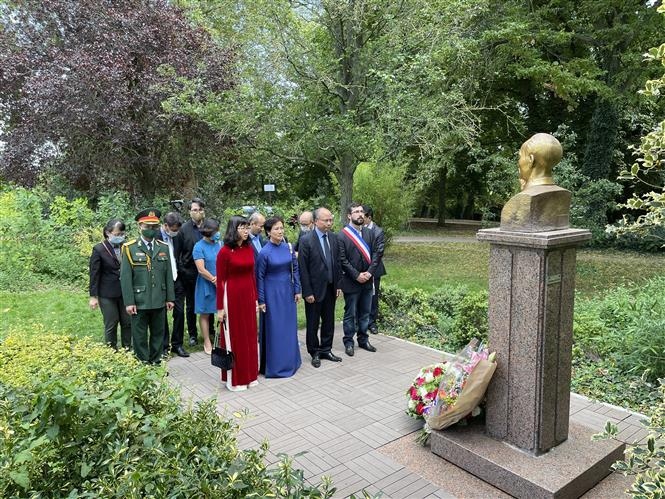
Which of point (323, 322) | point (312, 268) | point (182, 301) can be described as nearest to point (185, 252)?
point (182, 301)

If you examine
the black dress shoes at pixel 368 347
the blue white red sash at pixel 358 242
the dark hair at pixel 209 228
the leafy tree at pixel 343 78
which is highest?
the leafy tree at pixel 343 78

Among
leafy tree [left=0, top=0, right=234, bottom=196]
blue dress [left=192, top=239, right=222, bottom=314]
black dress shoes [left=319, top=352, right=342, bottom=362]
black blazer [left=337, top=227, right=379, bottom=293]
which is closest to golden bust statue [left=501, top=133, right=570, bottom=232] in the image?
black blazer [left=337, top=227, right=379, bottom=293]

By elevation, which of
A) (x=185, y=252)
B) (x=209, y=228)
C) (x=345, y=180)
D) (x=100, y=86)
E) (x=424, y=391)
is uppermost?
(x=100, y=86)

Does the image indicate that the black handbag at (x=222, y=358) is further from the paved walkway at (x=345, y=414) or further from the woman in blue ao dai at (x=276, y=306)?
the woman in blue ao dai at (x=276, y=306)

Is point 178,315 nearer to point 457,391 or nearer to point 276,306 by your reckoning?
point 276,306

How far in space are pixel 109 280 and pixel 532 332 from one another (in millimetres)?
5021

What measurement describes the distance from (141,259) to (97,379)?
2.79 metres

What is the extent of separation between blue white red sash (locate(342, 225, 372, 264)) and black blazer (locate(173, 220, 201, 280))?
2.17 m

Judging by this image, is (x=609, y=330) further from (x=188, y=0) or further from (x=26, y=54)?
(x=188, y=0)

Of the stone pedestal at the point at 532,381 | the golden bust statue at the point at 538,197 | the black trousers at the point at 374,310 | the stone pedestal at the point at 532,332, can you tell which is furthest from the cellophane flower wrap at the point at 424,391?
the black trousers at the point at 374,310

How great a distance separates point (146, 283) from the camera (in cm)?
622

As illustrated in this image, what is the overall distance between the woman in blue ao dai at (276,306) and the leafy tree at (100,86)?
7971mm

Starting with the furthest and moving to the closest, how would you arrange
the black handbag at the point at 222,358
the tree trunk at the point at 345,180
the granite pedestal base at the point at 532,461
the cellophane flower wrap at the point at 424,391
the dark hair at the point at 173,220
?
the tree trunk at the point at 345,180, the dark hair at the point at 173,220, the black handbag at the point at 222,358, the cellophane flower wrap at the point at 424,391, the granite pedestal base at the point at 532,461

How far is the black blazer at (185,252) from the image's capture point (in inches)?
282
